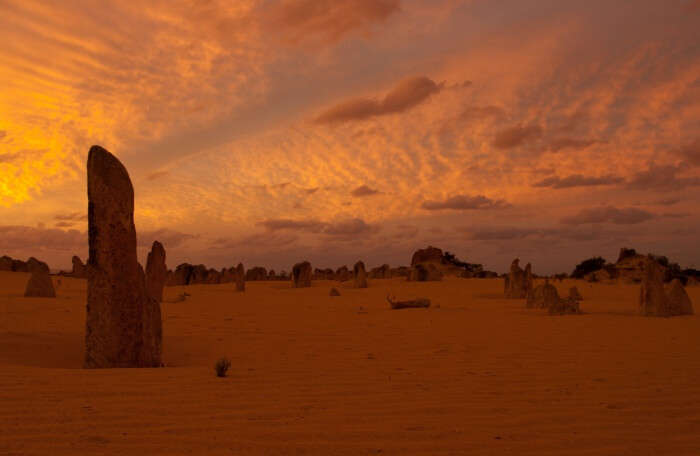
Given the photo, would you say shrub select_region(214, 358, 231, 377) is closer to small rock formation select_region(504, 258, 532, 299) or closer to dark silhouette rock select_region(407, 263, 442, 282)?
small rock formation select_region(504, 258, 532, 299)

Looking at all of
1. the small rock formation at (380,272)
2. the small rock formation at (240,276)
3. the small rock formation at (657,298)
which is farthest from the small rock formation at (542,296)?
the small rock formation at (380,272)

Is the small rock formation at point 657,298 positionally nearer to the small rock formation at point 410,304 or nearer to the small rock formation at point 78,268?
the small rock formation at point 410,304

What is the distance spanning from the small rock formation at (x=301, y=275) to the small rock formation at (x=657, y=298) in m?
18.3

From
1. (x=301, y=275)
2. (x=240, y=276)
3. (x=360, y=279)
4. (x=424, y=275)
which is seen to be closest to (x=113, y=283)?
(x=240, y=276)

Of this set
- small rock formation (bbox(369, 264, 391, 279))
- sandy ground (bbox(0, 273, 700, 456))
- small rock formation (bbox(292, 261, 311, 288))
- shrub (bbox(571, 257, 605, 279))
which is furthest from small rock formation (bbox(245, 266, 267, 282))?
sandy ground (bbox(0, 273, 700, 456))

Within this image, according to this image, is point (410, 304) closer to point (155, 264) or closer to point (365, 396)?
point (155, 264)

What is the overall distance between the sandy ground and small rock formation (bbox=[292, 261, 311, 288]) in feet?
64.1

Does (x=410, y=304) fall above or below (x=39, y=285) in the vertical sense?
below

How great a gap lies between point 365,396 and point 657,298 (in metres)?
9.70

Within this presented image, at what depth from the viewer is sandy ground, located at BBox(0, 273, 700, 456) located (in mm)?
3264

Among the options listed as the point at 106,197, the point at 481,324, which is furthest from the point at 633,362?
the point at 106,197

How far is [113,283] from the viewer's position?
19.2ft

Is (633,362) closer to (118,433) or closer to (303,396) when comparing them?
(303,396)

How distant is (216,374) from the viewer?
5.18 m
